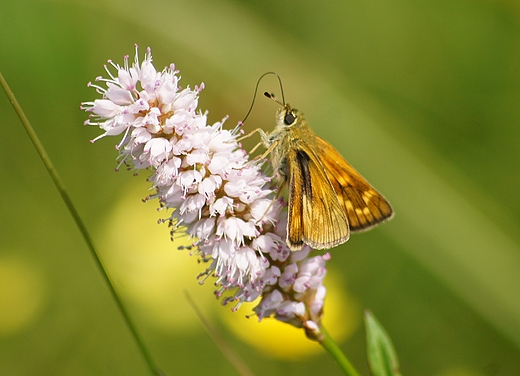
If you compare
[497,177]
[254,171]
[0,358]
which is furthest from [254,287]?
[497,177]

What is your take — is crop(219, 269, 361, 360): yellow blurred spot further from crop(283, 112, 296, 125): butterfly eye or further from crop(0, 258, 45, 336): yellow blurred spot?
crop(283, 112, 296, 125): butterfly eye

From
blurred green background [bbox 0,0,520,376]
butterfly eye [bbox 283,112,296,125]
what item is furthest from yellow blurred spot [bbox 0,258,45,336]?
butterfly eye [bbox 283,112,296,125]

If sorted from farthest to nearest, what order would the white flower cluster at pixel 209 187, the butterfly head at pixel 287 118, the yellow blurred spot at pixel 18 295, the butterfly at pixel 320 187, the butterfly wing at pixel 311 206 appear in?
the yellow blurred spot at pixel 18 295 < the butterfly head at pixel 287 118 < the butterfly at pixel 320 187 < the butterfly wing at pixel 311 206 < the white flower cluster at pixel 209 187

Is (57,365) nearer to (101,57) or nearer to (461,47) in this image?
(101,57)

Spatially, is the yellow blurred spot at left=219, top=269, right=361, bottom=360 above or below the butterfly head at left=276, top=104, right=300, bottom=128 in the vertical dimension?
below

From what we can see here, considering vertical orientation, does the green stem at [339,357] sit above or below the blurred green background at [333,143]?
below

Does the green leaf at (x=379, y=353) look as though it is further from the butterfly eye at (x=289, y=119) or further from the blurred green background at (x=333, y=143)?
the blurred green background at (x=333, y=143)

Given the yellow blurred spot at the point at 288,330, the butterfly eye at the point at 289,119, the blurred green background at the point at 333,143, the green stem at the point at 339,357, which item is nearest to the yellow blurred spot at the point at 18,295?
the blurred green background at the point at 333,143

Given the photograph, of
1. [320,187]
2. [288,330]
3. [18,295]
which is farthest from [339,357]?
[18,295]
